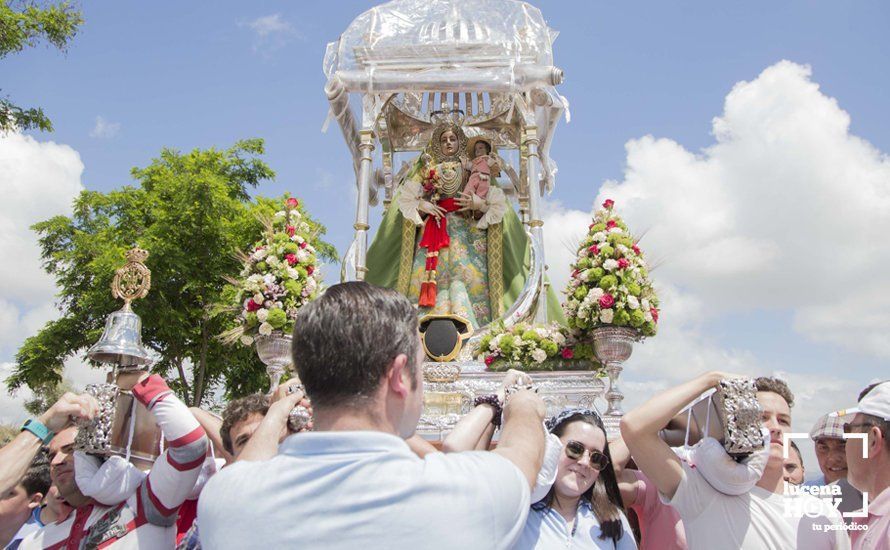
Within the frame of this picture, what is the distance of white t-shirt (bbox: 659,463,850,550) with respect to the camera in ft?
9.23

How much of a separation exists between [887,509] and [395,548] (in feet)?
6.80

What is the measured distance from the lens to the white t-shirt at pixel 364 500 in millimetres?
1530

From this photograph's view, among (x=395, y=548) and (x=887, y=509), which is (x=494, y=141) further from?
(x=395, y=548)

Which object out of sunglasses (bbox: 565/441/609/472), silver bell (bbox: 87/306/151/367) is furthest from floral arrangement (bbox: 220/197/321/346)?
sunglasses (bbox: 565/441/609/472)

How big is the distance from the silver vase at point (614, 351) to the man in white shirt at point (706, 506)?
478 cm

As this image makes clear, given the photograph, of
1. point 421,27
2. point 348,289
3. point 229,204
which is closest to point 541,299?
point 421,27

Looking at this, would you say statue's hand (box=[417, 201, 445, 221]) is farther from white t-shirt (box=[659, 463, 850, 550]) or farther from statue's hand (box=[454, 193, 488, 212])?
white t-shirt (box=[659, 463, 850, 550])

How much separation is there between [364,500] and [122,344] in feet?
8.87

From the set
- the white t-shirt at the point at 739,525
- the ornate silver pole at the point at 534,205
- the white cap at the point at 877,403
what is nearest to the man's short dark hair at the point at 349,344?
the white t-shirt at the point at 739,525

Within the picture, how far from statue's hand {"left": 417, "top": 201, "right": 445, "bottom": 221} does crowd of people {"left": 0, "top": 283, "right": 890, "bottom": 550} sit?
7.37 m

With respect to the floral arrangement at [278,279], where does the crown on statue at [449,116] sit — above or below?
above

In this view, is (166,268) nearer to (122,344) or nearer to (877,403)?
(122,344)

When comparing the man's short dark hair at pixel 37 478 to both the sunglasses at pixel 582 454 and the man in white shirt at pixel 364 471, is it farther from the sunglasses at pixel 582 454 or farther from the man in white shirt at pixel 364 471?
the sunglasses at pixel 582 454

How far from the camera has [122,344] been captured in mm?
3777
